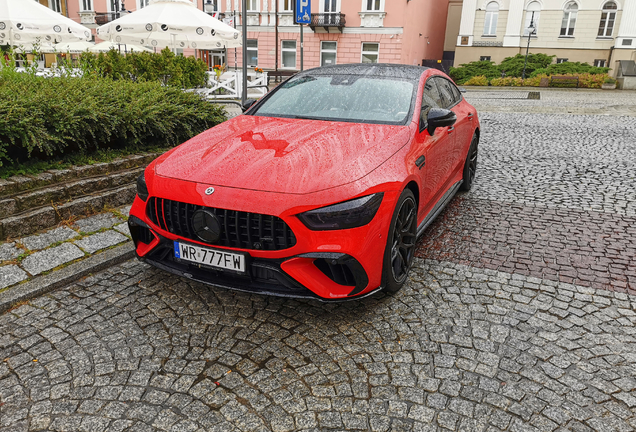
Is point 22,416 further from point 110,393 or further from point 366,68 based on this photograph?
point 366,68

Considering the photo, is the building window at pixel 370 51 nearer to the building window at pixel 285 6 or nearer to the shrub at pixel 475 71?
the building window at pixel 285 6

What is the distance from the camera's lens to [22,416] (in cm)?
239

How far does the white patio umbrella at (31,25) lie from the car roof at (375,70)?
9.54m

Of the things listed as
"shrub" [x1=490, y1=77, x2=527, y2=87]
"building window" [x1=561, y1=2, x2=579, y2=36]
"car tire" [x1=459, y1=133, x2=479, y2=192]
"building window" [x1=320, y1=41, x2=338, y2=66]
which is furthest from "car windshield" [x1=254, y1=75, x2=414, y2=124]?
"building window" [x1=561, y1=2, x2=579, y2=36]

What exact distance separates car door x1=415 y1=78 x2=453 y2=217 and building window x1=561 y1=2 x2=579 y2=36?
Answer: 35221 millimetres

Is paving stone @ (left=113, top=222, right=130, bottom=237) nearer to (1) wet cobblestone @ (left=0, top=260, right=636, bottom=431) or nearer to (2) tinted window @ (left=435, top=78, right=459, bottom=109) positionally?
(1) wet cobblestone @ (left=0, top=260, right=636, bottom=431)

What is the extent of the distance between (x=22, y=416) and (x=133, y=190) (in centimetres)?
304

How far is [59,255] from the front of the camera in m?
3.98

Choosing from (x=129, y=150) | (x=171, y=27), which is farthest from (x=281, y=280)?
(x=171, y=27)

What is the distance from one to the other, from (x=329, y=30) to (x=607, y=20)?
1886 centimetres

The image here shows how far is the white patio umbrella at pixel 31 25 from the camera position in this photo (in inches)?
457

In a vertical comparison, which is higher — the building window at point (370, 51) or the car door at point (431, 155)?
the building window at point (370, 51)

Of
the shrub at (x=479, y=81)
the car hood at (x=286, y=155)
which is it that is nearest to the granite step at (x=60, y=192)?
the car hood at (x=286, y=155)

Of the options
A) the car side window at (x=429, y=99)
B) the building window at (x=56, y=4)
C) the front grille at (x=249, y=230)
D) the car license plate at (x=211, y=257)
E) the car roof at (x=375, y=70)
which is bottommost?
the car license plate at (x=211, y=257)
